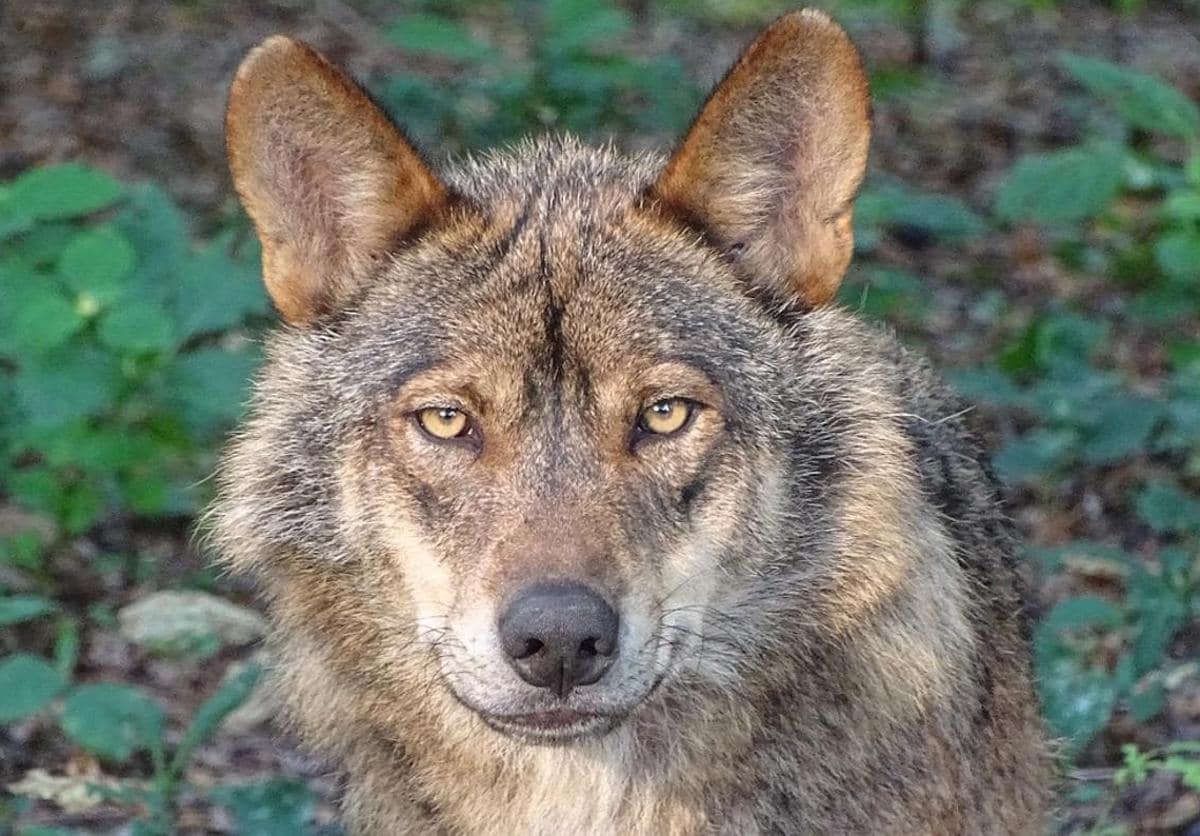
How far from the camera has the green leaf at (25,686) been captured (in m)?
5.06

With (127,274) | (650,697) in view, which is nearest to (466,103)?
(127,274)

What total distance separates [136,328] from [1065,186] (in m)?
3.51

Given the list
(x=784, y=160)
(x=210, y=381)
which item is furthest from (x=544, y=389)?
(x=210, y=381)

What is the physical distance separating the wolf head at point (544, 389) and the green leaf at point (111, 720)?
0.94 meters

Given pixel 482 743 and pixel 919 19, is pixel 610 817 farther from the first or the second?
pixel 919 19

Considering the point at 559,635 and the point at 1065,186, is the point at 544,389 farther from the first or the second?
the point at 1065,186

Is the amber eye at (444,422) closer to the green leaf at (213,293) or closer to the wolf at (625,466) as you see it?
the wolf at (625,466)

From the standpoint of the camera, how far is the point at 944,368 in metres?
9.02

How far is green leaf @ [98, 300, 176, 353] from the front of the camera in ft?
20.0

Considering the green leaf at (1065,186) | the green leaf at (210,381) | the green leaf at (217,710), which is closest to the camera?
the green leaf at (217,710)

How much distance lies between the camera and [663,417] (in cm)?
412

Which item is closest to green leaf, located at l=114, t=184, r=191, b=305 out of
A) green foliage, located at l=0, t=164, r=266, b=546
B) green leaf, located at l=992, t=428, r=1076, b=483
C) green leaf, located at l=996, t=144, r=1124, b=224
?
green foliage, located at l=0, t=164, r=266, b=546

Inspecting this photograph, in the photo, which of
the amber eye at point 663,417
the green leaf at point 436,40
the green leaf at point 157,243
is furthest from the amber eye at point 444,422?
the green leaf at point 436,40

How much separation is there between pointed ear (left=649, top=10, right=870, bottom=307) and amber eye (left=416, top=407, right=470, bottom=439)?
77 cm
